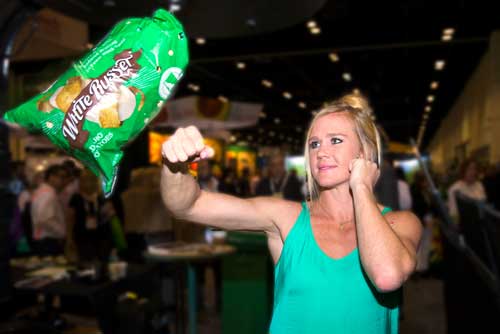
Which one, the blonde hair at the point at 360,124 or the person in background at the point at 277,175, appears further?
the person in background at the point at 277,175

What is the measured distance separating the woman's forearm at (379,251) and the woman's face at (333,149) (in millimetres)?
158

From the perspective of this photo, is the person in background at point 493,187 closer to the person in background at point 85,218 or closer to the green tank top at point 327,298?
the person in background at point 85,218

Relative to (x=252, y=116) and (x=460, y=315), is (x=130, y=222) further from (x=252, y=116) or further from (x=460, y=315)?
(x=252, y=116)

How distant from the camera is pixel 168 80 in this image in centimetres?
122

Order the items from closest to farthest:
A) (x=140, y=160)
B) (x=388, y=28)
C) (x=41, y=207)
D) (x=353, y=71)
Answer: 1. (x=41, y=207)
2. (x=388, y=28)
3. (x=140, y=160)
4. (x=353, y=71)

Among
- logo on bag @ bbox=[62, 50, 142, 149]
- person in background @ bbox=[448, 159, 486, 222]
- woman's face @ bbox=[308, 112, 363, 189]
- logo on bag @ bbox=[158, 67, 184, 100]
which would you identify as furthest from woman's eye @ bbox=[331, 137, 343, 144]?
person in background @ bbox=[448, 159, 486, 222]

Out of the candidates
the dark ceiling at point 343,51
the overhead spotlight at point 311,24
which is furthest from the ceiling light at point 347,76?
the overhead spotlight at point 311,24

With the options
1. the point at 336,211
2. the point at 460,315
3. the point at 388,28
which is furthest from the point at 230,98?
the point at 336,211

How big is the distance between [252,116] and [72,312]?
180 inches

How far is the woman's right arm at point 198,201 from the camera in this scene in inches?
52.1

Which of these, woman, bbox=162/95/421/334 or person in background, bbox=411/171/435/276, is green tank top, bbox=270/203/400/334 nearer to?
woman, bbox=162/95/421/334

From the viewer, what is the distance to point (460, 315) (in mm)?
3195

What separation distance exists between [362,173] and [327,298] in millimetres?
363

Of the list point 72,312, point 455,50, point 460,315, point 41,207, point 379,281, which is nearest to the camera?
point 379,281
